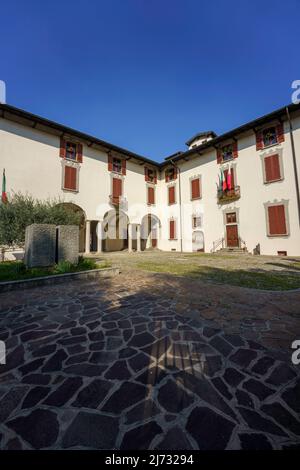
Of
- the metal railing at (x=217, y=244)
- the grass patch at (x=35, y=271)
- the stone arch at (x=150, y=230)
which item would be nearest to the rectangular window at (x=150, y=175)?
the stone arch at (x=150, y=230)

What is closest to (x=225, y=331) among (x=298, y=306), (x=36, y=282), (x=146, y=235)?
(x=298, y=306)

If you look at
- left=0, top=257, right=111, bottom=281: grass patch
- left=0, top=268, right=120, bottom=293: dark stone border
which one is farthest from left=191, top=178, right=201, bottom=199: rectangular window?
left=0, top=257, right=111, bottom=281: grass patch

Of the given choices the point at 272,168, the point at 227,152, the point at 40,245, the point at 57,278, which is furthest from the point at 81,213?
the point at 272,168

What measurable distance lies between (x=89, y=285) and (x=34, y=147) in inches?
537

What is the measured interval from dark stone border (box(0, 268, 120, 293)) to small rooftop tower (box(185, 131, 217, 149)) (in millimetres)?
21838

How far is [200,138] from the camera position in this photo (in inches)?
962

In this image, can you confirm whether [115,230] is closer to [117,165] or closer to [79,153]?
[117,165]

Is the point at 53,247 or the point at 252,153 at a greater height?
the point at 252,153

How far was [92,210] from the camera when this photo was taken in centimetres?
1714

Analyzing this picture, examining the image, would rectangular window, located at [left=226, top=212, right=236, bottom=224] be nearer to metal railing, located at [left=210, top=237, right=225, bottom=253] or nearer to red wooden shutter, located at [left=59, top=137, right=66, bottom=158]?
metal railing, located at [left=210, top=237, right=225, bottom=253]

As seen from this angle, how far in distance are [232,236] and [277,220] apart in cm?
353

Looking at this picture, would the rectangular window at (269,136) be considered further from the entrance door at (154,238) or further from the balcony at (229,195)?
the entrance door at (154,238)

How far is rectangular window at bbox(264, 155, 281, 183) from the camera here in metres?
14.2
